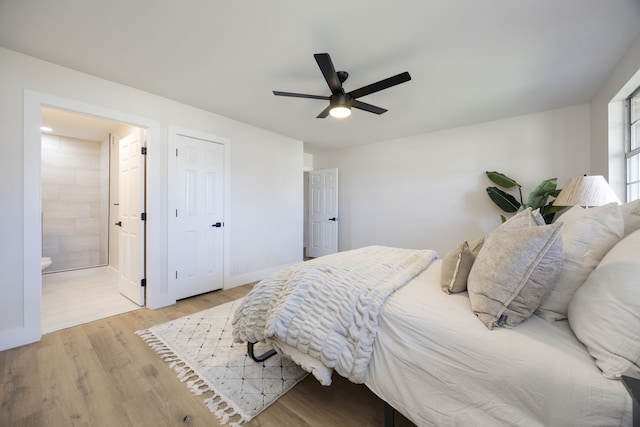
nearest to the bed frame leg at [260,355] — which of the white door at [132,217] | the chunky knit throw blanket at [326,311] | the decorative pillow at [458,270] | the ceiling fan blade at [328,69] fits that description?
the chunky knit throw blanket at [326,311]

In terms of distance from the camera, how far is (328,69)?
1841mm

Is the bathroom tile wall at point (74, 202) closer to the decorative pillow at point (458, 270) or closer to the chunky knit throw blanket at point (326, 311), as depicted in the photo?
the chunky knit throw blanket at point (326, 311)

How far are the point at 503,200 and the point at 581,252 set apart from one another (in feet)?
9.03

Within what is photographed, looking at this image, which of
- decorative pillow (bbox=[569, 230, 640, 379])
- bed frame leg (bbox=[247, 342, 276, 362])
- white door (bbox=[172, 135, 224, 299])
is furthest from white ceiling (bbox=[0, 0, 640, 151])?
bed frame leg (bbox=[247, 342, 276, 362])

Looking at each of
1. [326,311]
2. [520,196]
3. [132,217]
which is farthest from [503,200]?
[132,217]

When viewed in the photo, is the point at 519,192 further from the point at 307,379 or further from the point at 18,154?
the point at 18,154

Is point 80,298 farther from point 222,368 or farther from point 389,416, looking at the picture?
point 389,416

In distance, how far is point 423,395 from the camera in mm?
1095

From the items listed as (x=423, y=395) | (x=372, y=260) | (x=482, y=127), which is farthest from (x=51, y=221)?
(x=482, y=127)

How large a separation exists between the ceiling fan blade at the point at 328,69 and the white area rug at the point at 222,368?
2.20 meters

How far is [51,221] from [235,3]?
4.70 m

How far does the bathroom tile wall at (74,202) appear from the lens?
13.0 feet

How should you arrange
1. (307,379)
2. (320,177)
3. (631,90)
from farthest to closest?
(320,177)
(631,90)
(307,379)

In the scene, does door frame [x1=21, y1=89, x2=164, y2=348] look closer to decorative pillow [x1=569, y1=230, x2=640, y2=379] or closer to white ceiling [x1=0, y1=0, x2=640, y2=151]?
white ceiling [x1=0, y1=0, x2=640, y2=151]
